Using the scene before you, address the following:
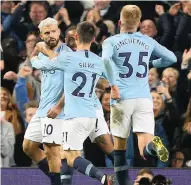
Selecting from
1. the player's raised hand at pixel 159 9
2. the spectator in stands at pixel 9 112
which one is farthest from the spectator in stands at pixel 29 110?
the player's raised hand at pixel 159 9

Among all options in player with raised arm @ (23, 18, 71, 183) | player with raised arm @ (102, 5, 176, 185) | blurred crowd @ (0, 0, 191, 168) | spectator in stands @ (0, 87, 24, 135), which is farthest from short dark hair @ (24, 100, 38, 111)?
player with raised arm @ (102, 5, 176, 185)

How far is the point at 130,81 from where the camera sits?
1341 cm

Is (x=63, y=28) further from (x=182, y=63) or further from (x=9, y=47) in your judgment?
(x=182, y=63)

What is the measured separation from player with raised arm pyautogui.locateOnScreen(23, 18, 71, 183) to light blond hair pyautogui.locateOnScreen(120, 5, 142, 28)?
862 millimetres

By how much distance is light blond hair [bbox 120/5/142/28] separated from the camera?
13.3m

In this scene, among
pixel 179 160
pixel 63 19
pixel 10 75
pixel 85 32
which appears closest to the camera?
pixel 85 32

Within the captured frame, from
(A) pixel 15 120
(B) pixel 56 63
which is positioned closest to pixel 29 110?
(A) pixel 15 120

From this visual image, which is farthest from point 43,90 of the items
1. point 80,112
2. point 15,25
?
point 15,25

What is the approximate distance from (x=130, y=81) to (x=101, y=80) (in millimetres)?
3570

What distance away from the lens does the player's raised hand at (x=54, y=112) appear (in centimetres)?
1361

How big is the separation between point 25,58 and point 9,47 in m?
0.33

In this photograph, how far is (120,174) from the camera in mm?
13625

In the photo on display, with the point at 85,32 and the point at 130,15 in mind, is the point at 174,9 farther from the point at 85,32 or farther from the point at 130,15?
the point at 85,32

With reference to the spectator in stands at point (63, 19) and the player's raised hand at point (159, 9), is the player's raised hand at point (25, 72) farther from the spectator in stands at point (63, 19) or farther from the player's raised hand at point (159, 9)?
the player's raised hand at point (159, 9)
